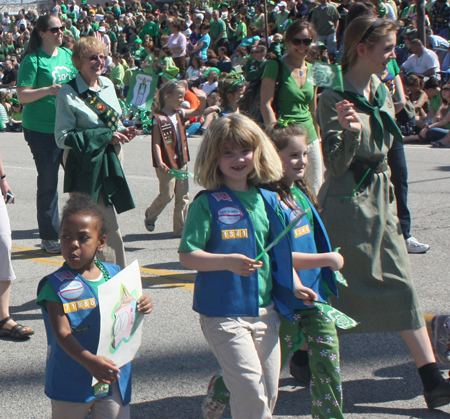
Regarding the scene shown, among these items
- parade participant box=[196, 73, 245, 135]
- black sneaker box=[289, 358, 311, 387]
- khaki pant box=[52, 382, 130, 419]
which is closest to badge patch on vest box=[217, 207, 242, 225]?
khaki pant box=[52, 382, 130, 419]

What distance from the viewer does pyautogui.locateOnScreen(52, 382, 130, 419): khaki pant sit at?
2.67 metres

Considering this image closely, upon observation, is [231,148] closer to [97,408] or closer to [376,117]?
[376,117]

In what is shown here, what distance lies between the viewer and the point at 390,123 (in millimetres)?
3646

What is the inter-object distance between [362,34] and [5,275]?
2.63 metres

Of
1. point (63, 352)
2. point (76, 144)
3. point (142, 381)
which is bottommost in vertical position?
point (142, 381)

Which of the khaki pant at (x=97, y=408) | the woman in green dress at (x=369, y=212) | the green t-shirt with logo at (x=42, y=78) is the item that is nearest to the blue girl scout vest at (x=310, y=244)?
the woman in green dress at (x=369, y=212)

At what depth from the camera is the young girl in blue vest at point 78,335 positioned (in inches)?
102

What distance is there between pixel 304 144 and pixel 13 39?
3343 centimetres

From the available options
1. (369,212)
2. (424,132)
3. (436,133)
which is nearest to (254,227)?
(369,212)

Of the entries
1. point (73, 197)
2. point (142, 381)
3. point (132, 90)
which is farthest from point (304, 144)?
point (132, 90)

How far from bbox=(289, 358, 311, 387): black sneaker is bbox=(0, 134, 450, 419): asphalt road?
46mm

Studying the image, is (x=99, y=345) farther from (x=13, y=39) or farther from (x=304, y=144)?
(x=13, y=39)

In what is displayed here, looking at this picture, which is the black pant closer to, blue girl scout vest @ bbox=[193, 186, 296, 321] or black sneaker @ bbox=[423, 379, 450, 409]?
black sneaker @ bbox=[423, 379, 450, 409]

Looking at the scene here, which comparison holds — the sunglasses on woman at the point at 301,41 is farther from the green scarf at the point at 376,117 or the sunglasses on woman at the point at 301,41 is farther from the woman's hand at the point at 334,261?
the woman's hand at the point at 334,261
